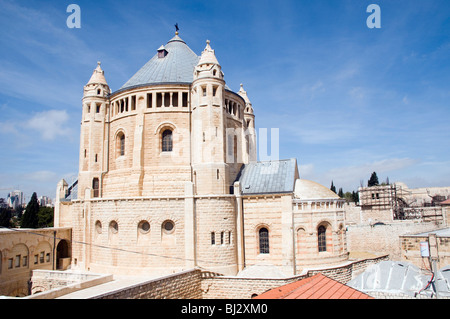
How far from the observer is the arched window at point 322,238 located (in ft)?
86.6

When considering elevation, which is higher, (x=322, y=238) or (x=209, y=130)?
(x=209, y=130)

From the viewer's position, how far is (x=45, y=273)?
→ 84.4ft

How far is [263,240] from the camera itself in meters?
26.8

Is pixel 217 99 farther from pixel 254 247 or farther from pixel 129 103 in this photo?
pixel 254 247

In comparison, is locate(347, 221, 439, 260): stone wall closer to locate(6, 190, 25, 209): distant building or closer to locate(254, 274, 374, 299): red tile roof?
locate(254, 274, 374, 299): red tile roof

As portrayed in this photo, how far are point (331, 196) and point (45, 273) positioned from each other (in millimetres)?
23580

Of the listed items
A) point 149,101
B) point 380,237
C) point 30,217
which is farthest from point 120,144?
point 30,217

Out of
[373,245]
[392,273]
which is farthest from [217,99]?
[373,245]

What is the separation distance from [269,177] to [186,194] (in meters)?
7.58

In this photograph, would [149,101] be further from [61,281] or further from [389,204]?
[389,204]

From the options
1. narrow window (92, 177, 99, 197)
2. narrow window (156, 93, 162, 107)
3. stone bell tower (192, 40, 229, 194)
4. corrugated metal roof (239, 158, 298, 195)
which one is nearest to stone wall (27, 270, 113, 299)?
narrow window (92, 177, 99, 197)

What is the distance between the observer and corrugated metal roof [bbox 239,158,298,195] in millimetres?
27266

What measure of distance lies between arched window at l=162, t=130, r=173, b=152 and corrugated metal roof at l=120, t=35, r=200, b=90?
450 centimetres

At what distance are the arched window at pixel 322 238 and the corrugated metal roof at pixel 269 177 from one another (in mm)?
3972
